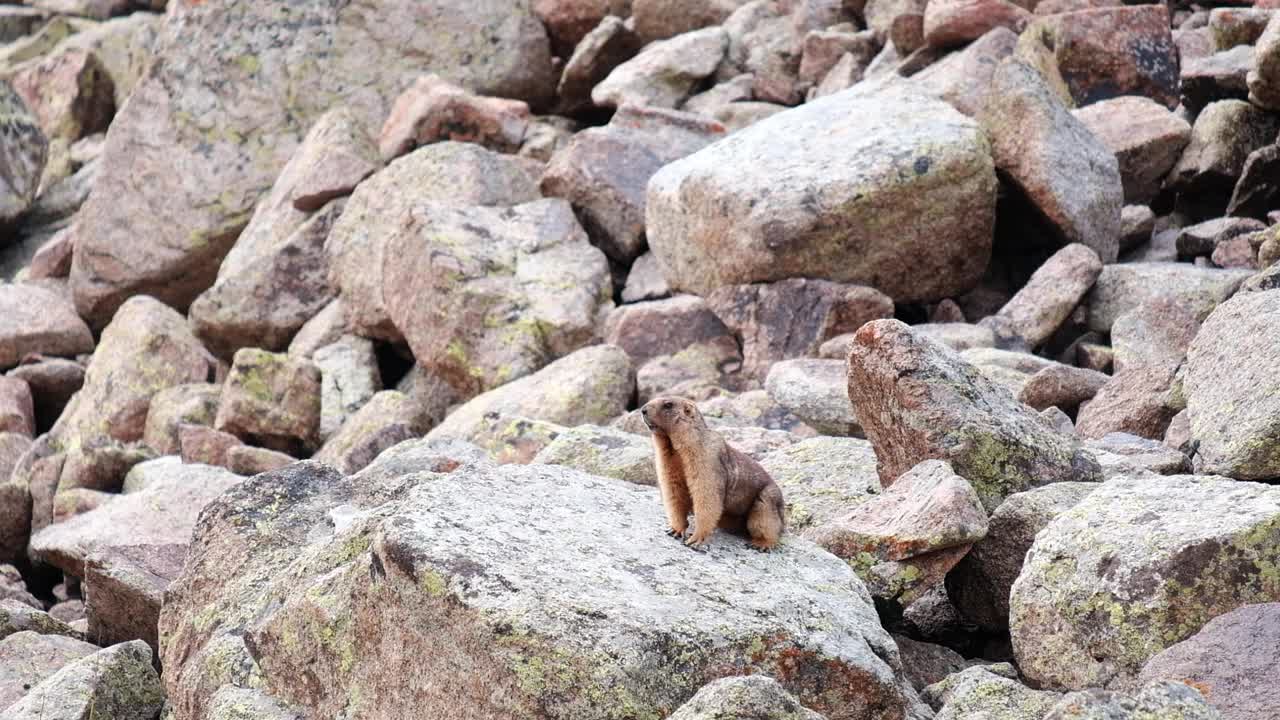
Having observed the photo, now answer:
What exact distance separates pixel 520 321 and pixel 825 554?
9269mm

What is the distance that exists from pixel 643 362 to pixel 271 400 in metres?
4.84

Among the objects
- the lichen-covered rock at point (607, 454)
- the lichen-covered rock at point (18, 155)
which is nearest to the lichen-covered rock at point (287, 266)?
the lichen-covered rock at point (18, 155)

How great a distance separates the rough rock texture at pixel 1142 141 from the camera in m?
17.3

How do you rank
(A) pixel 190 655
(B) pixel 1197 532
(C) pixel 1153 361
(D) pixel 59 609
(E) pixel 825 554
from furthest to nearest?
(D) pixel 59 609
(C) pixel 1153 361
(A) pixel 190 655
(E) pixel 825 554
(B) pixel 1197 532

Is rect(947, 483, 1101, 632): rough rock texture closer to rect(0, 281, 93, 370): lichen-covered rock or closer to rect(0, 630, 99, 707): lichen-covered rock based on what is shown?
rect(0, 630, 99, 707): lichen-covered rock

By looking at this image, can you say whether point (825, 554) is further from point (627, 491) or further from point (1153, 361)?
point (1153, 361)

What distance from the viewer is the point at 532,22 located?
26750mm

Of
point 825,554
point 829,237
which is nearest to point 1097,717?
point 825,554

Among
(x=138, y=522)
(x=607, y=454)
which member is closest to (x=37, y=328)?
(x=138, y=522)

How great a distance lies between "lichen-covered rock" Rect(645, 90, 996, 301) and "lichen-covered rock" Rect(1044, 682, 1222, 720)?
1011 cm

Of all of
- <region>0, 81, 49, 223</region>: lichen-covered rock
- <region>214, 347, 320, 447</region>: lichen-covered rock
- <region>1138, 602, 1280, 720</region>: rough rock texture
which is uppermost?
<region>1138, 602, 1280, 720</region>: rough rock texture

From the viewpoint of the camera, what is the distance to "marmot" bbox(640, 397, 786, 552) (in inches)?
331

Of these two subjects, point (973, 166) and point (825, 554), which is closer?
point (825, 554)

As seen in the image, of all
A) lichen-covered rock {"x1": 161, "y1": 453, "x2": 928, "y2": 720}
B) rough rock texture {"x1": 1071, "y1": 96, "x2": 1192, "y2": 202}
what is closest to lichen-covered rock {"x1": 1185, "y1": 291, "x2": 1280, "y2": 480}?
lichen-covered rock {"x1": 161, "y1": 453, "x2": 928, "y2": 720}
